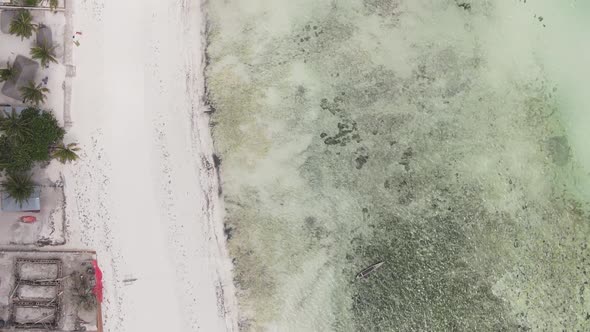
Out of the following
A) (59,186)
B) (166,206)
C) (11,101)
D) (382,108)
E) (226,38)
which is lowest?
(166,206)

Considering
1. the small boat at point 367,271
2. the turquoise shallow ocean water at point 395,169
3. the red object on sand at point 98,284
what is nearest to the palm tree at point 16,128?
the red object on sand at point 98,284

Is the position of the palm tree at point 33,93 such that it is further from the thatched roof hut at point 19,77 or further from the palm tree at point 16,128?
the palm tree at point 16,128

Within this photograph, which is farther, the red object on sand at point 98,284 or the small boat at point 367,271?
the small boat at point 367,271

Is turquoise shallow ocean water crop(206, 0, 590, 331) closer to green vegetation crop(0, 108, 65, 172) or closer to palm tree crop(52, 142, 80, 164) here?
palm tree crop(52, 142, 80, 164)

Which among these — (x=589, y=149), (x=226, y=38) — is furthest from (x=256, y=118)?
(x=589, y=149)

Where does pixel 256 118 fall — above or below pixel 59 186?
above

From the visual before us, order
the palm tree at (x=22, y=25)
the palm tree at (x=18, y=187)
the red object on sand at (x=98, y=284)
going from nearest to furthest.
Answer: the palm tree at (x=18, y=187) → the palm tree at (x=22, y=25) → the red object on sand at (x=98, y=284)

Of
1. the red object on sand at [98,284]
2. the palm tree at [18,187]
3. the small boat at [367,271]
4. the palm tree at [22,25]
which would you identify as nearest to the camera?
the palm tree at [18,187]

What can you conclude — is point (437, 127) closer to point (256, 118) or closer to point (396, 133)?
point (396, 133)
